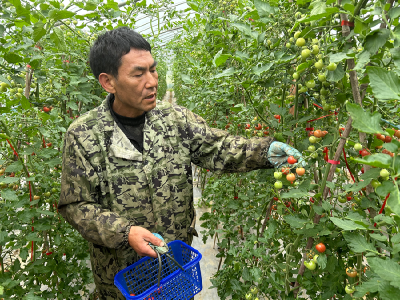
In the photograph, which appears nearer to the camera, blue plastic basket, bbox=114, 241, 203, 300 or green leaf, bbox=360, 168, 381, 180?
green leaf, bbox=360, 168, 381, 180

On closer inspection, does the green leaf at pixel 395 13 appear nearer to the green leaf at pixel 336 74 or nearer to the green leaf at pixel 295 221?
the green leaf at pixel 336 74

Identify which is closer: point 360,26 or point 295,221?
point 360,26

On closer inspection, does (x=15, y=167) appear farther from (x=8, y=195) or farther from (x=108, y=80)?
(x=108, y=80)

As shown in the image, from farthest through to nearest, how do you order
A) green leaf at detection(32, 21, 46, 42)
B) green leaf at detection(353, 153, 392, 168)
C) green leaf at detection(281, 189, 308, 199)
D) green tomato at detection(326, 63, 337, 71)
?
1. green leaf at detection(32, 21, 46, 42)
2. green leaf at detection(281, 189, 308, 199)
3. green tomato at detection(326, 63, 337, 71)
4. green leaf at detection(353, 153, 392, 168)

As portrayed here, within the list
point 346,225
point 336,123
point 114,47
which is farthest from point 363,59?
point 114,47

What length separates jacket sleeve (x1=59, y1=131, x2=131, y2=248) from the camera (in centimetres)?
127

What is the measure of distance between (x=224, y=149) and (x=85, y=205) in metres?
0.79

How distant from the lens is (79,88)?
2033 mm

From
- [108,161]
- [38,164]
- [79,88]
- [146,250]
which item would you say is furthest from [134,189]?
[79,88]

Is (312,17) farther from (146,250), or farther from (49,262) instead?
(49,262)

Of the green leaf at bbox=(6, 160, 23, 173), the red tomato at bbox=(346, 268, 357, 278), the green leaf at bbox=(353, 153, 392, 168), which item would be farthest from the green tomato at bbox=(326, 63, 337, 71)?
the green leaf at bbox=(6, 160, 23, 173)

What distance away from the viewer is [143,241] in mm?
1227

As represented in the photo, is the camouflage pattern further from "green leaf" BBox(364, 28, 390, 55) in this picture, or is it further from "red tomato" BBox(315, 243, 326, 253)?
"green leaf" BBox(364, 28, 390, 55)

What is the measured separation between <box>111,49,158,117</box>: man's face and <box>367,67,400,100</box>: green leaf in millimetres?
Result: 1050
